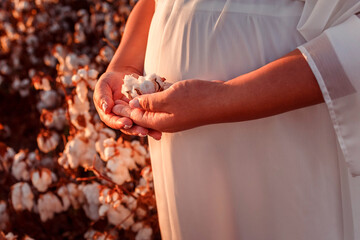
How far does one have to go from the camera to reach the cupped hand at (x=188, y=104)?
0.68 meters

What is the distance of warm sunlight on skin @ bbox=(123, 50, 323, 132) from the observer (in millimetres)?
645

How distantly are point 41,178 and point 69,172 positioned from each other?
152mm

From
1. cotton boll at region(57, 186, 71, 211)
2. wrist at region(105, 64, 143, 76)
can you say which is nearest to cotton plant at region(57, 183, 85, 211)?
cotton boll at region(57, 186, 71, 211)

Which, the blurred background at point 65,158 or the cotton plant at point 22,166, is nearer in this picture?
the blurred background at point 65,158

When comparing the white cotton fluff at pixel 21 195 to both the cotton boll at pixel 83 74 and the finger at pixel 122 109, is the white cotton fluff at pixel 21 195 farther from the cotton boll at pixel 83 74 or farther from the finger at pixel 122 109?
the finger at pixel 122 109

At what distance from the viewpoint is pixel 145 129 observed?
0.78m

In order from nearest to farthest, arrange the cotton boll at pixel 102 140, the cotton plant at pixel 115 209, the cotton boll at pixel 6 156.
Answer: the cotton plant at pixel 115 209 → the cotton boll at pixel 102 140 → the cotton boll at pixel 6 156

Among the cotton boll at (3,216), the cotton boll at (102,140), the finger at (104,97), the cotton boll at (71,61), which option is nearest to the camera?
the finger at (104,97)

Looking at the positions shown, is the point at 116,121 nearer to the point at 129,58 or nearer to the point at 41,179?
the point at 129,58

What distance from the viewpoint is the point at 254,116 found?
685 millimetres

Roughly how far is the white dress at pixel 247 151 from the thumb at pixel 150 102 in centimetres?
11

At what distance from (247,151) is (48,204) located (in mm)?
1095

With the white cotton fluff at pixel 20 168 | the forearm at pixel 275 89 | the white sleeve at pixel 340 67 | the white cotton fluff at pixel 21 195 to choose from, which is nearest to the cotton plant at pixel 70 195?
the white cotton fluff at pixel 21 195

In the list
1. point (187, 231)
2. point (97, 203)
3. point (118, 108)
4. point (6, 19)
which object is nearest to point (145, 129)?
point (118, 108)
